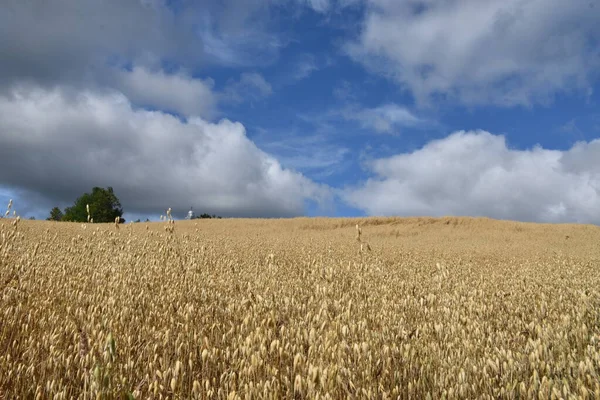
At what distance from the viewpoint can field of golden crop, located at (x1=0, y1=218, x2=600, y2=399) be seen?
238cm

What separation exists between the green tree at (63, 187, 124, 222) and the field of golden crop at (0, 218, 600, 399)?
59.3 m

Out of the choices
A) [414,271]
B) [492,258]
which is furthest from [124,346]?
[492,258]

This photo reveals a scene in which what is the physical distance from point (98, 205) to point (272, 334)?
217 feet

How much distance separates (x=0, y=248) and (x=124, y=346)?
4.28m

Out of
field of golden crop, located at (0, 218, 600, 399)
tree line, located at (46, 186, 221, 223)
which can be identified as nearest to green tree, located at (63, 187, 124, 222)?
tree line, located at (46, 186, 221, 223)

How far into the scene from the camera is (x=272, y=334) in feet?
10.6

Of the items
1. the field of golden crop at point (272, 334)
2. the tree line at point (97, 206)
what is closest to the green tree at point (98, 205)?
the tree line at point (97, 206)

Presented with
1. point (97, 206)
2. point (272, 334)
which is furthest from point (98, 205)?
point (272, 334)

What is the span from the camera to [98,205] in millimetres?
61625

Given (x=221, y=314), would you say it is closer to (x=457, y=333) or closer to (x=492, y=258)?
(x=457, y=333)

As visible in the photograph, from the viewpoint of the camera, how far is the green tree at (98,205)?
61.0 metres

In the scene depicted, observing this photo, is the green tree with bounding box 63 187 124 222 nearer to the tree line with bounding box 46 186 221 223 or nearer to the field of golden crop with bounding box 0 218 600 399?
the tree line with bounding box 46 186 221 223

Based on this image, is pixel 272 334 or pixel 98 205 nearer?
pixel 272 334

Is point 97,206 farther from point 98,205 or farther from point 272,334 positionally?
point 272,334
